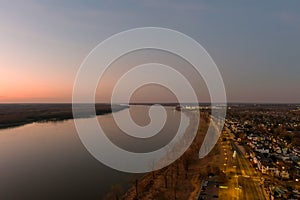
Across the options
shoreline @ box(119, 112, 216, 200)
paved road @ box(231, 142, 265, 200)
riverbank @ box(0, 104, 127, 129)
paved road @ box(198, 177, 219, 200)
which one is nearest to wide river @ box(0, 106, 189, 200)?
shoreline @ box(119, 112, 216, 200)

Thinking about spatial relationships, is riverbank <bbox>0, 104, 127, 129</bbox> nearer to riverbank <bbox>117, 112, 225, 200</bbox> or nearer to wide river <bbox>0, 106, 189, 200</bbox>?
wide river <bbox>0, 106, 189, 200</bbox>

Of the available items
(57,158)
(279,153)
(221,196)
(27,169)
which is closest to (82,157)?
(57,158)

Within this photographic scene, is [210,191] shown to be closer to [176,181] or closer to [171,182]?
[171,182]

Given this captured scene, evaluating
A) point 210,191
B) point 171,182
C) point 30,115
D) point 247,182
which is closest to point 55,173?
point 171,182

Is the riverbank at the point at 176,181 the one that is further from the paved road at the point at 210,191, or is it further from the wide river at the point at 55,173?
the wide river at the point at 55,173

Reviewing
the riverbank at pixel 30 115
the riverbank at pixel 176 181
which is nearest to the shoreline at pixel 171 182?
the riverbank at pixel 176 181

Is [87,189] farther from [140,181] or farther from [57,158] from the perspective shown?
[57,158]

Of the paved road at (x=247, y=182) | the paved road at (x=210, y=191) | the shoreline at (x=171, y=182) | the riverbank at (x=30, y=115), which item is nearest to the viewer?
the paved road at (x=210, y=191)
